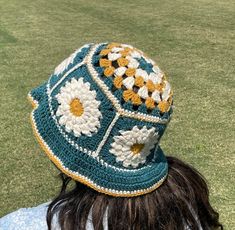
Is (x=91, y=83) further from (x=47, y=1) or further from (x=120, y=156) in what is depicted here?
(x=47, y=1)

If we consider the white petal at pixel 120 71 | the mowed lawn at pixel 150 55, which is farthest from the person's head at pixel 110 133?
the mowed lawn at pixel 150 55

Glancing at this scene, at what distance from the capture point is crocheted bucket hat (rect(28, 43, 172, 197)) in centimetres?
122

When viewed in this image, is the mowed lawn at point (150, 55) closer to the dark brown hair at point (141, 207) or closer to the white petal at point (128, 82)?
the dark brown hair at point (141, 207)

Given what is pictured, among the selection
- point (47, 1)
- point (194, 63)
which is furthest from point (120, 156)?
point (47, 1)


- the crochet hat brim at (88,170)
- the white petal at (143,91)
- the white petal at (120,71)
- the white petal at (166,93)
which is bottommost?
the crochet hat brim at (88,170)

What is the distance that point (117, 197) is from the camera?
4.24ft

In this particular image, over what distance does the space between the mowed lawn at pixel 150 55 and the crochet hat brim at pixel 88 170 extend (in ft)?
5.16

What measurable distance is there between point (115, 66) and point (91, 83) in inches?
2.7

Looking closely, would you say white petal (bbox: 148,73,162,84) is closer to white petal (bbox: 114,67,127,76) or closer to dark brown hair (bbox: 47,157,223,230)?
white petal (bbox: 114,67,127,76)

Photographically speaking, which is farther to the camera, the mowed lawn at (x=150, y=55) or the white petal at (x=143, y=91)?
the mowed lawn at (x=150, y=55)

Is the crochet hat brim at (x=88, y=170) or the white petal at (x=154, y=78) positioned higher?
the white petal at (x=154, y=78)

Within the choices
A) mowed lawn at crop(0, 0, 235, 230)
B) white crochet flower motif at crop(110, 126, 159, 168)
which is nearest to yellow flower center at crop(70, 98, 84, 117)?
white crochet flower motif at crop(110, 126, 159, 168)

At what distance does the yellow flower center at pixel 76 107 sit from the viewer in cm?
124

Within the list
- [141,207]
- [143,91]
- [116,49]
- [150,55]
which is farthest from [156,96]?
[150,55]
